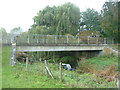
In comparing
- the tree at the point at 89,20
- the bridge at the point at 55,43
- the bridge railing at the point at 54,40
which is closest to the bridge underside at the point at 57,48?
the bridge at the point at 55,43

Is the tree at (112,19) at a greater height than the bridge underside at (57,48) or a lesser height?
greater

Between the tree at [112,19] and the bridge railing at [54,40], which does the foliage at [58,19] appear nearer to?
the bridge railing at [54,40]

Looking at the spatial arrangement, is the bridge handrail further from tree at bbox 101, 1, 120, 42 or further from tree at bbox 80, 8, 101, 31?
tree at bbox 80, 8, 101, 31

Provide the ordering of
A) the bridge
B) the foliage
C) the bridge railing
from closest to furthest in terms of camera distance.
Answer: the bridge → the bridge railing → the foliage

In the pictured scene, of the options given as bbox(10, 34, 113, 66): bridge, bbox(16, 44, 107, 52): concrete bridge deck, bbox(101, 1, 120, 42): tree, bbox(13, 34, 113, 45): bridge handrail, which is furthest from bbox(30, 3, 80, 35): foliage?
bbox(101, 1, 120, 42): tree

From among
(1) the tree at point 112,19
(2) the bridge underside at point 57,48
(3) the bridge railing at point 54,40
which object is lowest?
(2) the bridge underside at point 57,48

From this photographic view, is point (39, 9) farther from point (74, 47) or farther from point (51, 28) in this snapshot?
point (74, 47)

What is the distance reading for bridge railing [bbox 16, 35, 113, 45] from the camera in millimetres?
16156

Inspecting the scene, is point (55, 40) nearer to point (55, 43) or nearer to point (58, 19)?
point (55, 43)

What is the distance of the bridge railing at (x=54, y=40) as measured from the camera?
1616cm

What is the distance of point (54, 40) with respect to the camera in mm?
18219

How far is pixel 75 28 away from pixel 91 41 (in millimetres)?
4051

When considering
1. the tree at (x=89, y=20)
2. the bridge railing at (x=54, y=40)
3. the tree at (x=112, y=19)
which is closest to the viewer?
the tree at (x=112, y=19)

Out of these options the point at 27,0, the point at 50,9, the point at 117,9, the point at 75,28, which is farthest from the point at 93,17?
the point at 117,9
